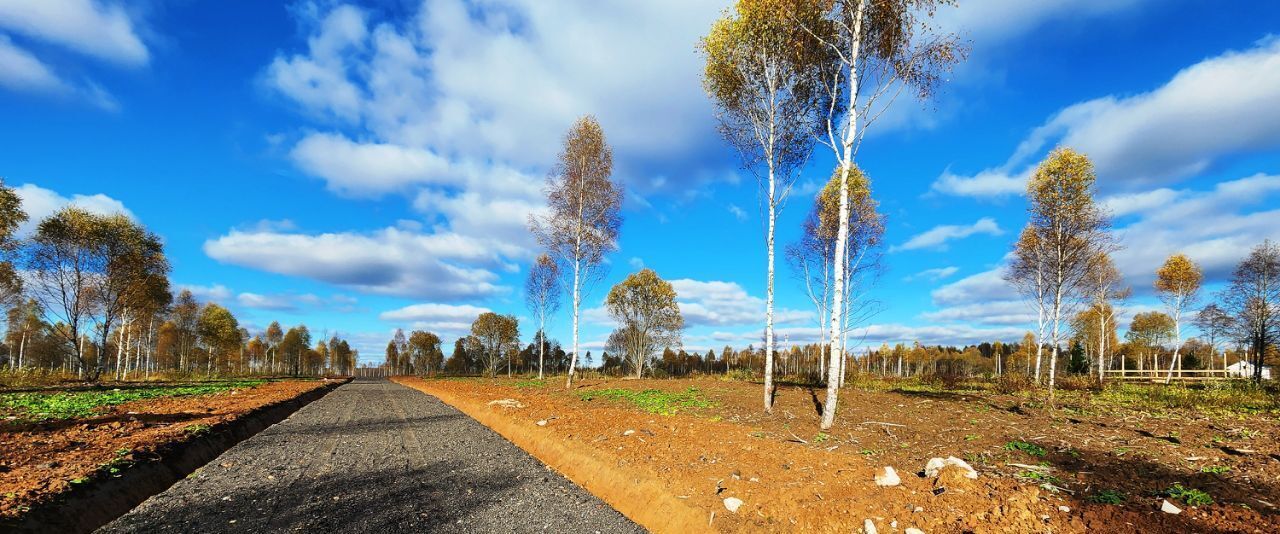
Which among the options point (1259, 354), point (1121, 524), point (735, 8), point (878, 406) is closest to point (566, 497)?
point (1121, 524)

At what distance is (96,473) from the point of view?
745 centimetres

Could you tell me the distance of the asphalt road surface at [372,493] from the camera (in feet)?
20.6

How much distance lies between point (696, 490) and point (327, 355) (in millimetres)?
135238

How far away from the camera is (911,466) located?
7527 millimetres

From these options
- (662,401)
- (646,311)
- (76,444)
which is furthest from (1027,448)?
(646,311)

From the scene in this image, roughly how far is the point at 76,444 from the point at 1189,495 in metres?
17.7

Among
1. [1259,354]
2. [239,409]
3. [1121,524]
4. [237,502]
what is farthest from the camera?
[1259,354]

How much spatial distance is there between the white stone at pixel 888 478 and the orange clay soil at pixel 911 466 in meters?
0.12

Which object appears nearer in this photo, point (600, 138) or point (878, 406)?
point (878, 406)

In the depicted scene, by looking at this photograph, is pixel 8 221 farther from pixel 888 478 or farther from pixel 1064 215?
pixel 1064 215

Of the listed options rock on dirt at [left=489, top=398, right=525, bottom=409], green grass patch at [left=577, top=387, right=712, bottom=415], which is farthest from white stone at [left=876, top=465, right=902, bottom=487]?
rock on dirt at [left=489, top=398, right=525, bottom=409]

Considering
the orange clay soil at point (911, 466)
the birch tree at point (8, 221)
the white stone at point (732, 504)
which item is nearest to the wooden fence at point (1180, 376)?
the orange clay soil at point (911, 466)

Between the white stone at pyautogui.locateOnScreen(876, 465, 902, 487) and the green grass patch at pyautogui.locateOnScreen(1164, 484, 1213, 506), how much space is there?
276 cm

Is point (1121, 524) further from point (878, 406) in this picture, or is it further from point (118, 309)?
point (118, 309)
